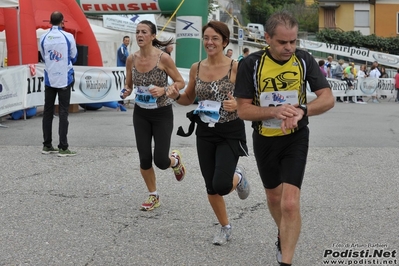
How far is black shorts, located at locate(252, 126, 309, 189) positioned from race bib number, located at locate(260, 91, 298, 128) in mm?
122

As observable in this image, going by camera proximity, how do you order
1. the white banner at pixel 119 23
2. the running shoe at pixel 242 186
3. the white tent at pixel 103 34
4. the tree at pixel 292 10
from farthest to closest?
the tree at pixel 292 10
the white banner at pixel 119 23
the white tent at pixel 103 34
the running shoe at pixel 242 186

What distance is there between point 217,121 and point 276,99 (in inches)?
43.6

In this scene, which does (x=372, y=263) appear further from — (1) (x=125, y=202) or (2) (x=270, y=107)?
(1) (x=125, y=202)

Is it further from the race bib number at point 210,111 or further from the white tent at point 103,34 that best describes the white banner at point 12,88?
the race bib number at point 210,111

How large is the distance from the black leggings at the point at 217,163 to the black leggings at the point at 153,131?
3.56 feet

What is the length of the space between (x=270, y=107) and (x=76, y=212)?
2896 millimetres

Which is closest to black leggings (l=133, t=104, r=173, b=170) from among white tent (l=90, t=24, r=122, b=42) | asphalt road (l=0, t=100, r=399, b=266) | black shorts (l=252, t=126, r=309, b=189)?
asphalt road (l=0, t=100, r=399, b=266)

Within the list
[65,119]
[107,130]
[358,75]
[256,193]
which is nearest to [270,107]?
[256,193]

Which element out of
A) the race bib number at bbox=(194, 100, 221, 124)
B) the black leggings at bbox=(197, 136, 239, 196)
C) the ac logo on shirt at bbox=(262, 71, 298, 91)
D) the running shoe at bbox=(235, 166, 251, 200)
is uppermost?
the ac logo on shirt at bbox=(262, 71, 298, 91)

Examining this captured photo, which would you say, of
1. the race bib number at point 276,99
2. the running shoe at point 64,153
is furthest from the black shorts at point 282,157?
the running shoe at point 64,153

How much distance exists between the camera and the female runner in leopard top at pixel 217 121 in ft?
19.7

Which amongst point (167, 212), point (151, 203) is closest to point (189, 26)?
point (151, 203)

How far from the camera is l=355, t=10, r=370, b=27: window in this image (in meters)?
71.9

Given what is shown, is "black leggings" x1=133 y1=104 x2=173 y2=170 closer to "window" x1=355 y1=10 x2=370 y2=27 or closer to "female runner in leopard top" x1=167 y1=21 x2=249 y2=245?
"female runner in leopard top" x1=167 y1=21 x2=249 y2=245
